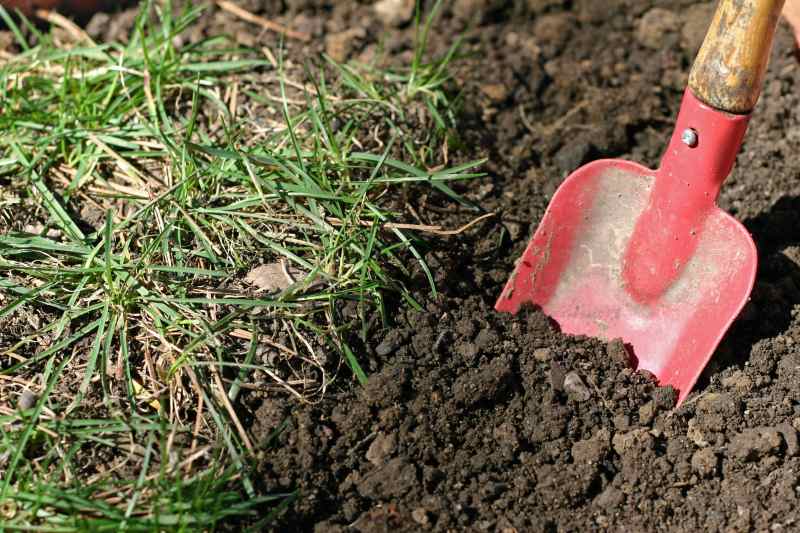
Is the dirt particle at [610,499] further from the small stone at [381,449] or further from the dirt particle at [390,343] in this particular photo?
the dirt particle at [390,343]

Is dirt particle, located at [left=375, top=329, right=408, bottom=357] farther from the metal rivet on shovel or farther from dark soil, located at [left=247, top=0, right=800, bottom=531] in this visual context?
the metal rivet on shovel

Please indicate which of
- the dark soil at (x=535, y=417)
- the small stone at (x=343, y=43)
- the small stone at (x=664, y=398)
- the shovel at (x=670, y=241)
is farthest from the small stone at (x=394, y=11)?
the small stone at (x=664, y=398)

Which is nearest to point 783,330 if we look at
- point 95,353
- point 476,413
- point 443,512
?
point 476,413

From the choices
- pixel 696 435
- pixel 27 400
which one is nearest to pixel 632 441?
pixel 696 435

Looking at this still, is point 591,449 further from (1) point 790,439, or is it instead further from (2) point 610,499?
(1) point 790,439

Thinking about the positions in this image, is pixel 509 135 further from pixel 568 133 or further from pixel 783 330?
pixel 783 330

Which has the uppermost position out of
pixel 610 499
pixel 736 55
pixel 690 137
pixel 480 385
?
pixel 736 55
